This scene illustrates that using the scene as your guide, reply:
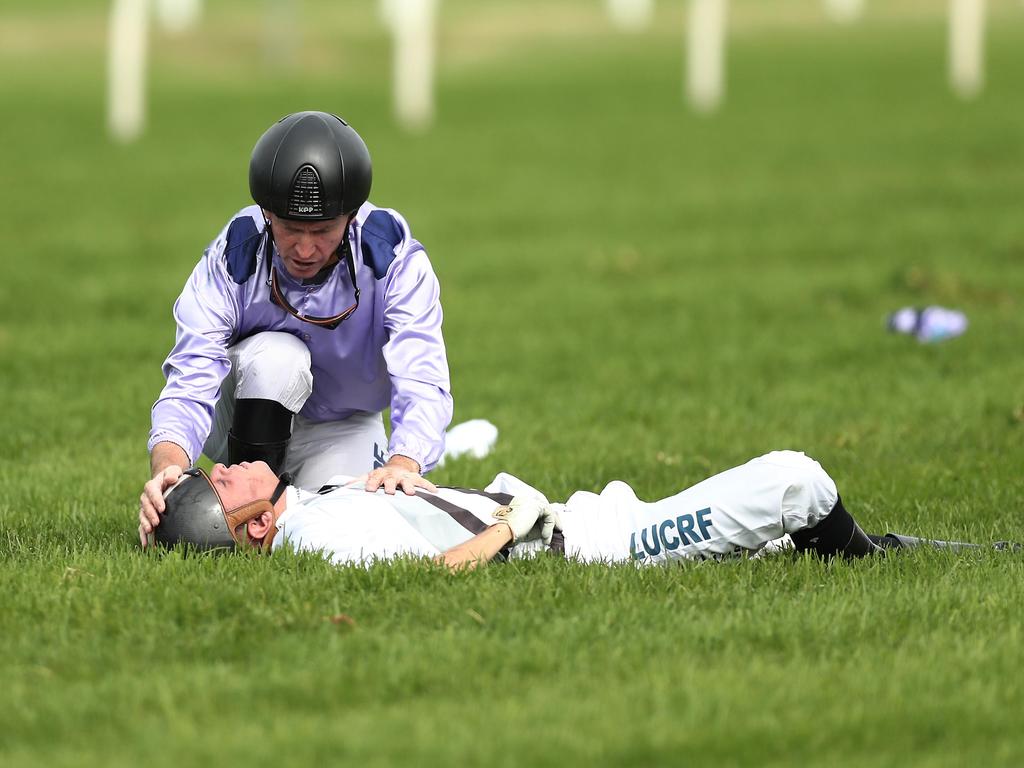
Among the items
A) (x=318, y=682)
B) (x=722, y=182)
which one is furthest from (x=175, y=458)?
(x=722, y=182)

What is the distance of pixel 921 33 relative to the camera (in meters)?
42.3

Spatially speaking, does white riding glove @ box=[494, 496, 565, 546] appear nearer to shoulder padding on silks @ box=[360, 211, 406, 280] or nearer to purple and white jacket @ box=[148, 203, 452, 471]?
purple and white jacket @ box=[148, 203, 452, 471]

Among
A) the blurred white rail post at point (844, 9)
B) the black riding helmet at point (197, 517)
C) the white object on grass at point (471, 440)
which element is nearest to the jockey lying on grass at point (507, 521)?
the black riding helmet at point (197, 517)

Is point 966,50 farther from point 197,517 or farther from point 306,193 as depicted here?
point 197,517

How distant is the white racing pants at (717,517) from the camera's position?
627cm

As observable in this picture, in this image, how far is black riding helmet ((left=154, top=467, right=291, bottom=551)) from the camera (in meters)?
6.27

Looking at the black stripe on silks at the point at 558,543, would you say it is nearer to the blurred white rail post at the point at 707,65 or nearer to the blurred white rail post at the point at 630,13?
the blurred white rail post at the point at 707,65

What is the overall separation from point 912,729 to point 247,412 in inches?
136

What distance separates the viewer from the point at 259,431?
7.21 metres

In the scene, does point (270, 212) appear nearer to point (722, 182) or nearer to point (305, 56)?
point (722, 182)

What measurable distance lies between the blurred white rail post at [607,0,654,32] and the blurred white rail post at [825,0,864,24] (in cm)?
556

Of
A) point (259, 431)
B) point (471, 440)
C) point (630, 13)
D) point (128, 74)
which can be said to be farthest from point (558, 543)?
point (630, 13)

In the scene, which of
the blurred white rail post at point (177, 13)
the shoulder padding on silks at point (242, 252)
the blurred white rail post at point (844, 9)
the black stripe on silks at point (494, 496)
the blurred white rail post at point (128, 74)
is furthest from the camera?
the blurred white rail post at point (177, 13)

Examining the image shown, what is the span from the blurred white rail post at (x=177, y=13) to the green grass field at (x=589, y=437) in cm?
2224
